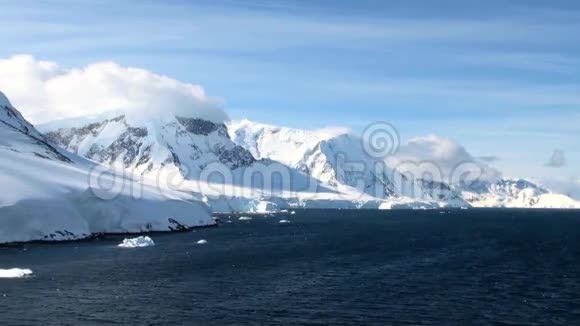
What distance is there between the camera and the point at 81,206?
Result: 13562cm

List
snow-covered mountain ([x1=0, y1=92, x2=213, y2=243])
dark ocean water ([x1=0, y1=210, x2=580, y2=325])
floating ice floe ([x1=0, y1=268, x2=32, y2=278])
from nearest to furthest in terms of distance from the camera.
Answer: dark ocean water ([x1=0, y1=210, x2=580, y2=325]) < floating ice floe ([x1=0, y1=268, x2=32, y2=278]) < snow-covered mountain ([x1=0, y1=92, x2=213, y2=243])

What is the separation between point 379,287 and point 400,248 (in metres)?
48.7

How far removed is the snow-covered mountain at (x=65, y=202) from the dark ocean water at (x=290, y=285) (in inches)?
285

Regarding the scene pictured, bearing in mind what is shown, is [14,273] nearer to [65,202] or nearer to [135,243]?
[135,243]

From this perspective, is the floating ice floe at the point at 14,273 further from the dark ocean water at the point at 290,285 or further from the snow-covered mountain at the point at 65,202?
the snow-covered mountain at the point at 65,202

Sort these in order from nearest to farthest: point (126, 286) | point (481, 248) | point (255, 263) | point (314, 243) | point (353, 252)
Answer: point (126, 286), point (255, 263), point (353, 252), point (481, 248), point (314, 243)

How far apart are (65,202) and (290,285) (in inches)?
2886

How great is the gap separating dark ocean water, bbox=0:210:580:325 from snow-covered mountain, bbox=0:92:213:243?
7246mm

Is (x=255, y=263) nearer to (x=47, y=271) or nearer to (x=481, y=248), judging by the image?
(x=47, y=271)

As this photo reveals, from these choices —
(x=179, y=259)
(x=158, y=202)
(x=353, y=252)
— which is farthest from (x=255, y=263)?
(x=158, y=202)

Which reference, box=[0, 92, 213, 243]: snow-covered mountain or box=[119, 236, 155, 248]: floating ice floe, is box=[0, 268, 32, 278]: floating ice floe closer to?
box=[119, 236, 155, 248]: floating ice floe

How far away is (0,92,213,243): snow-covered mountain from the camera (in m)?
116

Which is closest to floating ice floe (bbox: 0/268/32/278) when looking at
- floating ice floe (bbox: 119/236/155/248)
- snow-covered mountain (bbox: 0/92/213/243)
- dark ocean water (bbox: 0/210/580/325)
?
dark ocean water (bbox: 0/210/580/325)

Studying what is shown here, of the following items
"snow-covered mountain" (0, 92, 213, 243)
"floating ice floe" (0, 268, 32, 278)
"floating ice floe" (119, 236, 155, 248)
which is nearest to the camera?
"floating ice floe" (0, 268, 32, 278)
